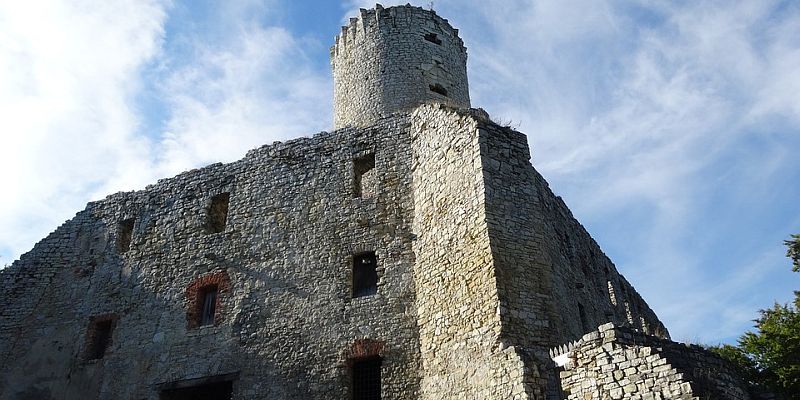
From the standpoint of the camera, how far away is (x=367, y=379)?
14336 mm

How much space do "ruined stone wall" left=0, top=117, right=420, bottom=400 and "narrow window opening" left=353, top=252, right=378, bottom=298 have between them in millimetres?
200

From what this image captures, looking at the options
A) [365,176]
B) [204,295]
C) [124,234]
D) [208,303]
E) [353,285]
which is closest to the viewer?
[353,285]

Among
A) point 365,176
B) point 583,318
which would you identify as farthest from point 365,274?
point 583,318

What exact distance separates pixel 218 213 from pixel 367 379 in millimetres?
7087

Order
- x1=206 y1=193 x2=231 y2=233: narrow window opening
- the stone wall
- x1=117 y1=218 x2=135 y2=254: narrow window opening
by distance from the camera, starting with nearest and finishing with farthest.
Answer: the stone wall
x1=206 y1=193 x2=231 y2=233: narrow window opening
x1=117 y1=218 x2=135 y2=254: narrow window opening

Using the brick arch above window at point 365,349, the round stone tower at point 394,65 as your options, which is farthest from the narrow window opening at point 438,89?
the brick arch above window at point 365,349

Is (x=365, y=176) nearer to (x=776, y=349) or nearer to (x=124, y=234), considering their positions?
(x=124, y=234)

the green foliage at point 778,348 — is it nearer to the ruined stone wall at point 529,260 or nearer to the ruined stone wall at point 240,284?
the ruined stone wall at point 529,260

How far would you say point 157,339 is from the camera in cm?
1689

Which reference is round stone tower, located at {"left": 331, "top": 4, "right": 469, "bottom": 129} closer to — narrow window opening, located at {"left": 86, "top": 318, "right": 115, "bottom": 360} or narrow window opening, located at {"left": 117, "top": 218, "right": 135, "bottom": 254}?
narrow window opening, located at {"left": 117, "top": 218, "right": 135, "bottom": 254}

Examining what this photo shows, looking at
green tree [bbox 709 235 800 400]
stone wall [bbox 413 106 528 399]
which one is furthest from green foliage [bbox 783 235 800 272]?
stone wall [bbox 413 106 528 399]

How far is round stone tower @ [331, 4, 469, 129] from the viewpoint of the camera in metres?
21.6

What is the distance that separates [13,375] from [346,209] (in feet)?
33.2

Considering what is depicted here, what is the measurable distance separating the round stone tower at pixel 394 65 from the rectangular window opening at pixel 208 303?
7126 millimetres
